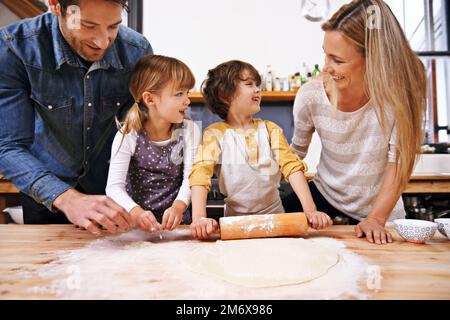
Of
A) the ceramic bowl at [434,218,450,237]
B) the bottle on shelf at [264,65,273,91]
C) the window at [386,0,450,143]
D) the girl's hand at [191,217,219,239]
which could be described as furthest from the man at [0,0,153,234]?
the window at [386,0,450,143]

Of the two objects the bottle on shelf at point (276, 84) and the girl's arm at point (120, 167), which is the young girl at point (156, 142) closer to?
the girl's arm at point (120, 167)

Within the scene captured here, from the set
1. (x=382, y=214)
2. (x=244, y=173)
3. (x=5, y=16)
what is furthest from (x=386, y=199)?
(x=5, y=16)

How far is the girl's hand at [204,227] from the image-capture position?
0.66m

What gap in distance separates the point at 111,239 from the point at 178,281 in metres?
0.30

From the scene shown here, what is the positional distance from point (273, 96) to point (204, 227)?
19.3 inches

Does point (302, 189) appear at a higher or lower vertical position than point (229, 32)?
lower

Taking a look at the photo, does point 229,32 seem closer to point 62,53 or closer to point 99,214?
point 62,53

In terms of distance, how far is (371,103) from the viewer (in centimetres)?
83

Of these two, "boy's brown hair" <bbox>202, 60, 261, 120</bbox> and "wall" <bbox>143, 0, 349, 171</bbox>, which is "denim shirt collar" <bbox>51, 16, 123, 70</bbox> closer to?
"wall" <bbox>143, 0, 349, 171</bbox>

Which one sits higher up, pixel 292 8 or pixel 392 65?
pixel 292 8
